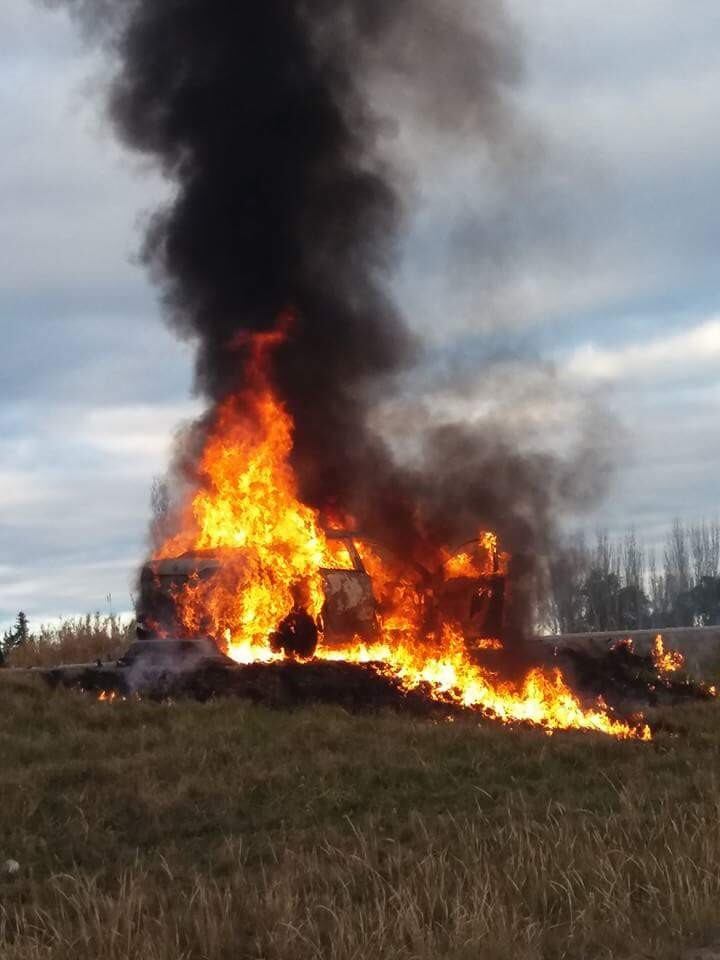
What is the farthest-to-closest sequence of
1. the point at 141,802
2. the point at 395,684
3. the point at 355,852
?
1. the point at 395,684
2. the point at 141,802
3. the point at 355,852

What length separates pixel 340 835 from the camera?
10.2 metres

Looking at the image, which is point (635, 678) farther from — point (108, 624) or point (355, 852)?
point (108, 624)

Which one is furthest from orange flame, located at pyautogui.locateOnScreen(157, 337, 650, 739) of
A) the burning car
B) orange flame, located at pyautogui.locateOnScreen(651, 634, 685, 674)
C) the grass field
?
orange flame, located at pyautogui.locateOnScreen(651, 634, 685, 674)

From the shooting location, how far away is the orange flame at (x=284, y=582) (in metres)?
16.3

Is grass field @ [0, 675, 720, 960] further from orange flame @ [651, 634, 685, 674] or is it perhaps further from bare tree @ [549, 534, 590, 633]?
bare tree @ [549, 534, 590, 633]

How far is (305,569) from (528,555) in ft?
21.9

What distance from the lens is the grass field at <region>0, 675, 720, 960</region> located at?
6906 millimetres

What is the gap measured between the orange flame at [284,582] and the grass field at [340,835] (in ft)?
5.92

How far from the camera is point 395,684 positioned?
50.3 feet

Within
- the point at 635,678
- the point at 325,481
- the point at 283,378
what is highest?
the point at 283,378

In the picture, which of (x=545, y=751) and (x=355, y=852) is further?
(x=545, y=751)

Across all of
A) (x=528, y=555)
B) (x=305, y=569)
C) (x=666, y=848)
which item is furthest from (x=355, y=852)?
(x=528, y=555)

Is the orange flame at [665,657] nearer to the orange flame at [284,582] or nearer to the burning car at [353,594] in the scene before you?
the burning car at [353,594]

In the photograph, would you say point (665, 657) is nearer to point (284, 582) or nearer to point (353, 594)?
point (353, 594)
